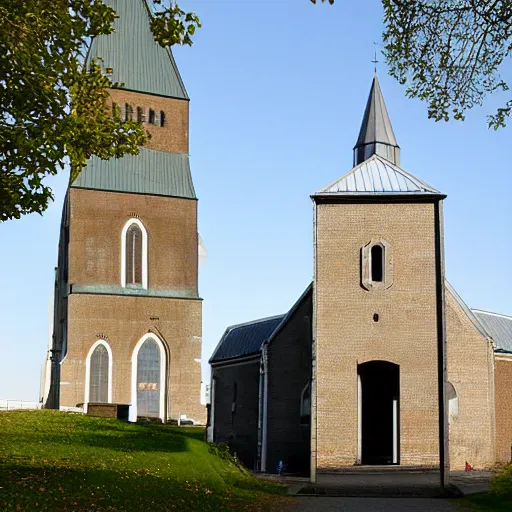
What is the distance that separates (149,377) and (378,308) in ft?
96.3

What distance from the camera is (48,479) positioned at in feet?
47.3

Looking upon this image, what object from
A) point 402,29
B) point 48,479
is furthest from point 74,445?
point 402,29

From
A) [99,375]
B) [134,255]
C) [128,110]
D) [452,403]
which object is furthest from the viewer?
[128,110]

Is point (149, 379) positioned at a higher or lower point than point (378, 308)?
lower

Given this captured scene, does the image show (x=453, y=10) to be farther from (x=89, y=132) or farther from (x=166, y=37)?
(x=89, y=132)

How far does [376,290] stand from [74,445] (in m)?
8.80

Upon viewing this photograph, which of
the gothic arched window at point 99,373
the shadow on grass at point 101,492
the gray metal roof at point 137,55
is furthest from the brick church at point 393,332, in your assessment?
the gray metal roof at point 137,55

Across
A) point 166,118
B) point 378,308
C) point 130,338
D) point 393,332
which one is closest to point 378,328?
point 393,332

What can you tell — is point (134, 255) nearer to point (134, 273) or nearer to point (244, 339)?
point (134, 273)

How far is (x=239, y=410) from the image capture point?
3350cm

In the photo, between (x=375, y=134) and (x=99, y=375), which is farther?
A: (x=375, y=134)

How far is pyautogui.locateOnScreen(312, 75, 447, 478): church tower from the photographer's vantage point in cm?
2375

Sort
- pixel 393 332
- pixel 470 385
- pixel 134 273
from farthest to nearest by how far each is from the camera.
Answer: pixel 134 273 → pixel 470 385 → pixel 393 332

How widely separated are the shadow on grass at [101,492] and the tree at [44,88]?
396cm
